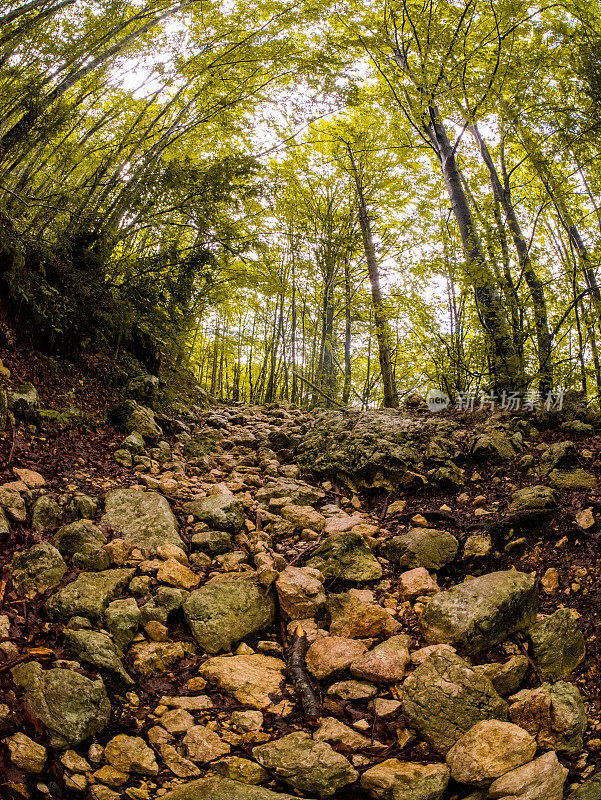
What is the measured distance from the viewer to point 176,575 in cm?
284

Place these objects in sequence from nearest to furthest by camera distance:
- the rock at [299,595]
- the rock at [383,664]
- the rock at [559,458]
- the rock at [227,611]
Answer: the rock at [383,664]
the rock at [227,611]
the rock at [299,595]
the rock at [559,458]

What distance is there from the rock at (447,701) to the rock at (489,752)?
79 mm

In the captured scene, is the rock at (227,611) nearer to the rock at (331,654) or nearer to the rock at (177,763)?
the rock at (331,654)

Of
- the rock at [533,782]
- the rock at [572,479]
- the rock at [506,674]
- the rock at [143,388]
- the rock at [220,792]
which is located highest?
the rock at [143,388]

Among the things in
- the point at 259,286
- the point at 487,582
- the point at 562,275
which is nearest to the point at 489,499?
the point at 487,582

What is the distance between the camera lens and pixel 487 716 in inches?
75.2

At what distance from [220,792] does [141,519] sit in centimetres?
200

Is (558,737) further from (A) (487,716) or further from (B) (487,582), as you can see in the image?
(B) (487,582)

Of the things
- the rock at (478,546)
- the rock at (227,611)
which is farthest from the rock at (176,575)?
the rock at (478,546)

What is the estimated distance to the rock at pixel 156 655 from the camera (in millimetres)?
2230

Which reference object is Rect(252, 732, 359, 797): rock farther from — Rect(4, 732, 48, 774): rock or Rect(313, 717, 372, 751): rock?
Rect(4, 732, 48, 774): rock

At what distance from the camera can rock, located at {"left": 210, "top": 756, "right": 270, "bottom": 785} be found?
1.73 m

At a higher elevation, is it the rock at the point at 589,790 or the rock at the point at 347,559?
the rock at the point at 347,559

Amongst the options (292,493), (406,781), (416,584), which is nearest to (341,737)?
(406,781)
